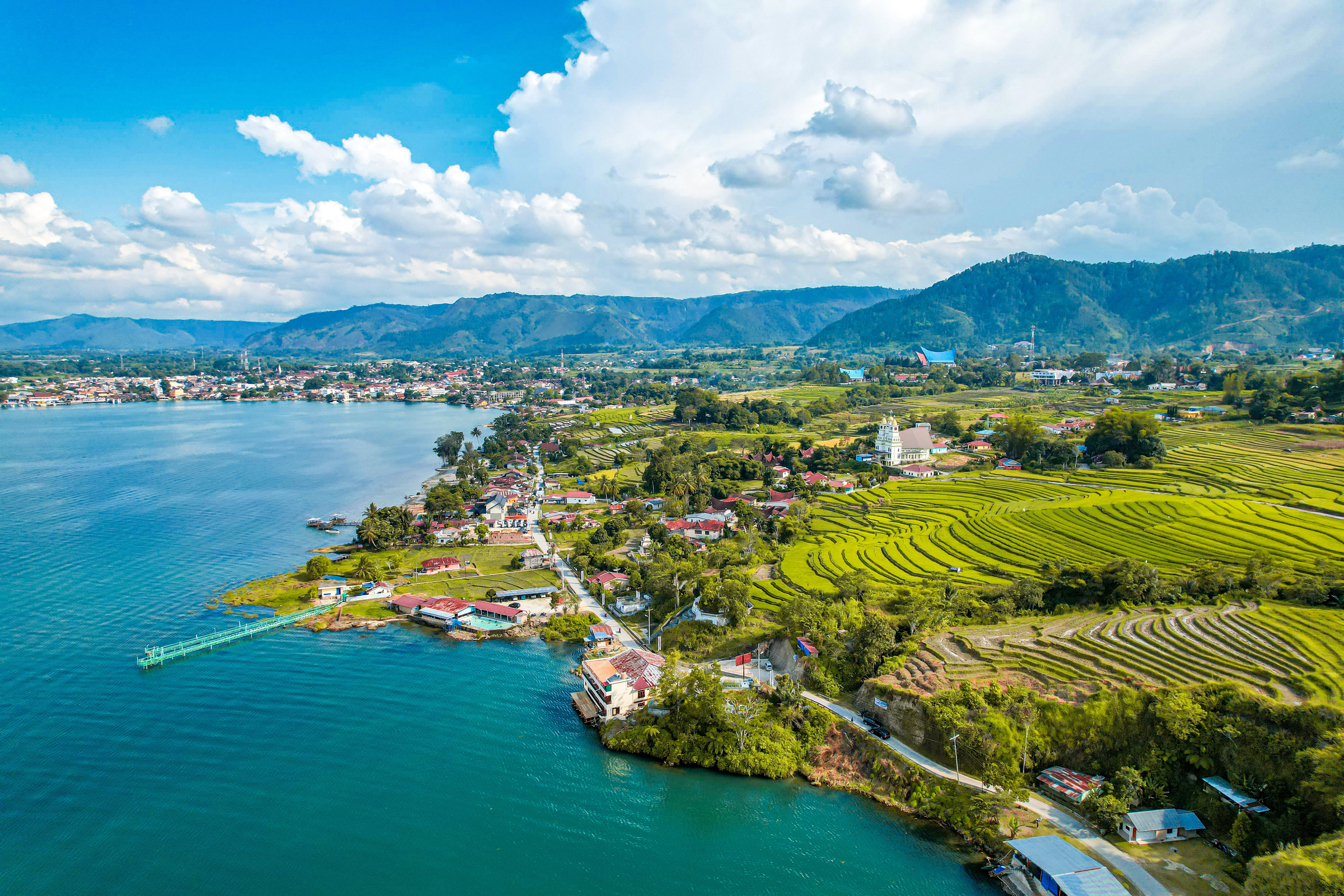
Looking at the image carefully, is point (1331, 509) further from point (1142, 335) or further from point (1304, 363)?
point (1142, 335)

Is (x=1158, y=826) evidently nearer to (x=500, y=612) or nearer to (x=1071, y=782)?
(x=1071, y=782)

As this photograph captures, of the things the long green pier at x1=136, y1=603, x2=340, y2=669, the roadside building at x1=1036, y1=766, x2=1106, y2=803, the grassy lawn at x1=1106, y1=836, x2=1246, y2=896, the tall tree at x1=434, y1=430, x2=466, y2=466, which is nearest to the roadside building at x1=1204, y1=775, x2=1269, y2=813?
the grassy lawn at x1=1106, y1=836, x2=1246, y2=896

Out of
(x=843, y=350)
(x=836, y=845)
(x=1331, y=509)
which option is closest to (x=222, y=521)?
(x=836, y=845)

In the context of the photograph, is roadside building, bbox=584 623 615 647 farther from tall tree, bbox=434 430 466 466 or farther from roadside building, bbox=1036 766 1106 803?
tall tree, bbox=434 430 466 466

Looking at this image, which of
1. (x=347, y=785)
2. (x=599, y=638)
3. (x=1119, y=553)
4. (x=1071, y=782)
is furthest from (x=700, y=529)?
(x=1071, y=782)

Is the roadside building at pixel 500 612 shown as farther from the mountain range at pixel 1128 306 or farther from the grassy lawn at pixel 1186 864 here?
the mountain range at pixel 1128 306
